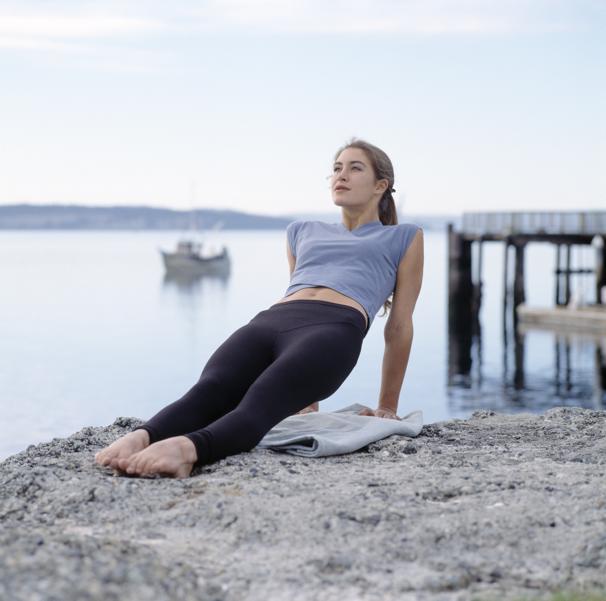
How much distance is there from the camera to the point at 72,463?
4.41 m

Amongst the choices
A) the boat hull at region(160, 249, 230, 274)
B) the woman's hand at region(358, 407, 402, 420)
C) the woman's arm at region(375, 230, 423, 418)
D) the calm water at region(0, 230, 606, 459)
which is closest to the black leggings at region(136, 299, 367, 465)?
the woman's arm at region(375, 230, 423, 418)

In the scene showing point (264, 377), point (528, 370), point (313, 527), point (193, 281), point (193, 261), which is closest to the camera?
point (313, 527)

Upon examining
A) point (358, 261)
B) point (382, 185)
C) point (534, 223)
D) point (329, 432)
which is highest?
point (534, 223)

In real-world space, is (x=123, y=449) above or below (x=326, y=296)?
below

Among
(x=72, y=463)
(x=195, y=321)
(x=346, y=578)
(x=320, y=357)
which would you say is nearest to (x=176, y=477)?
(x=72, y=463)

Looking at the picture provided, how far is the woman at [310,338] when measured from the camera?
426 cm

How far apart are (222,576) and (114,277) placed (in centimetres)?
8694

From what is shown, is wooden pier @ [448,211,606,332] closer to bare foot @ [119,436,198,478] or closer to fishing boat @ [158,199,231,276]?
bare foot @ [119,436,198,478]

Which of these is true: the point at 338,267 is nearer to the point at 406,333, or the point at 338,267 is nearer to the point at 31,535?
the point at 406,333

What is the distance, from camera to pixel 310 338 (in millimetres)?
4703

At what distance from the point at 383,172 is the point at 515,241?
31666mm

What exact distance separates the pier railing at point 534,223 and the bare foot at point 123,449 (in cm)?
3196

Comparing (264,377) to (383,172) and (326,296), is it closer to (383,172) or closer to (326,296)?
(326,296)

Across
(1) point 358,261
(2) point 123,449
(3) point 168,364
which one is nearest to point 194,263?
(3) point 168,364
